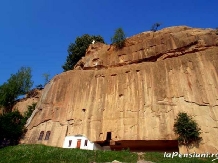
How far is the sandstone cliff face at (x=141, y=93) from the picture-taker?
2452 centimetres

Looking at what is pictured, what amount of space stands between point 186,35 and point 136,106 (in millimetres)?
12653

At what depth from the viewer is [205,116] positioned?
23.2 meters

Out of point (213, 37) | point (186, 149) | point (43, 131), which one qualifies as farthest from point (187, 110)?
point (43, 131)

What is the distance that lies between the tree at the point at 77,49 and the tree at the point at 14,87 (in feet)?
27.3

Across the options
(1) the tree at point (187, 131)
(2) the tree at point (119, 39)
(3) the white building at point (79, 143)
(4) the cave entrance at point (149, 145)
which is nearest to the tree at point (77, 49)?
(2) the tree at point (119, 39)

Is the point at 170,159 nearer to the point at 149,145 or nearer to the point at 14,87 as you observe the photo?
the point at 149,145

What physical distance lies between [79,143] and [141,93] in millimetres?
9590

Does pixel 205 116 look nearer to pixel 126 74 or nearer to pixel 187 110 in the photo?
pixel 187 110

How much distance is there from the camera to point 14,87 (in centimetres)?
4372

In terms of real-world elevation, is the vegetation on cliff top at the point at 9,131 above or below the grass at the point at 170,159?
above

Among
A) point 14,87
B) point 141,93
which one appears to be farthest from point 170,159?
point 14,87

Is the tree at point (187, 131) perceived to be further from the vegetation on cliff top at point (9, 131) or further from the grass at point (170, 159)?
the vegetation on cliff top at point (9, 131)

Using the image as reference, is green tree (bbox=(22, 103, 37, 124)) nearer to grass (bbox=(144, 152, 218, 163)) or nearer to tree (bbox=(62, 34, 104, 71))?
tree (bbox=(62, 34, 104, 71))

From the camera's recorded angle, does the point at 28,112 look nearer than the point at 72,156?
No
